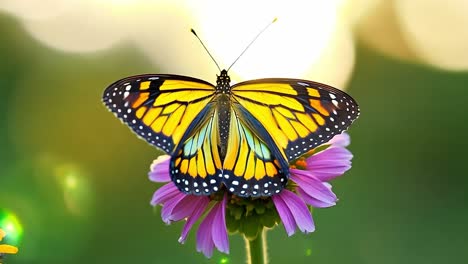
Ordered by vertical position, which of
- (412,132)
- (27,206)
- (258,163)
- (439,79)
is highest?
(439,79)

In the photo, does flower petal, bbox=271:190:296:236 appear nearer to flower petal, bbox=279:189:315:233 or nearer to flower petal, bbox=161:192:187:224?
flower petal, bbox=279:189:315:233

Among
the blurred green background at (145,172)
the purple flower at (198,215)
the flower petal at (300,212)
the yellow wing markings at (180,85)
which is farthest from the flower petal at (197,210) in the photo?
the blurred green background at (145,172)

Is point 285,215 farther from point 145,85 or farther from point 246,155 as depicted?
point 145,85

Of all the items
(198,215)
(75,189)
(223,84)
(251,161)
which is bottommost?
(198,215)

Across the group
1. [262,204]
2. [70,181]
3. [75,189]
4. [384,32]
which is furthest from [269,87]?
[384,32]

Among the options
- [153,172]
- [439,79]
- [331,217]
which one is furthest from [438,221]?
[153,172]

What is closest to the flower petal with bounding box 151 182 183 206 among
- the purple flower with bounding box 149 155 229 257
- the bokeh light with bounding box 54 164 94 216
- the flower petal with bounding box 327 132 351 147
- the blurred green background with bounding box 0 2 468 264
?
the purple flower with bounding box 149 155 229 257

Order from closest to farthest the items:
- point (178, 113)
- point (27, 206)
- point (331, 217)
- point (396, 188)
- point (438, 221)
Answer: point (178, 113) → point (27, 206) → point (331, 217) → point (438, 221) → point (396, 188)

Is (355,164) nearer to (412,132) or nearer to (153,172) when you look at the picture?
(412,132)
